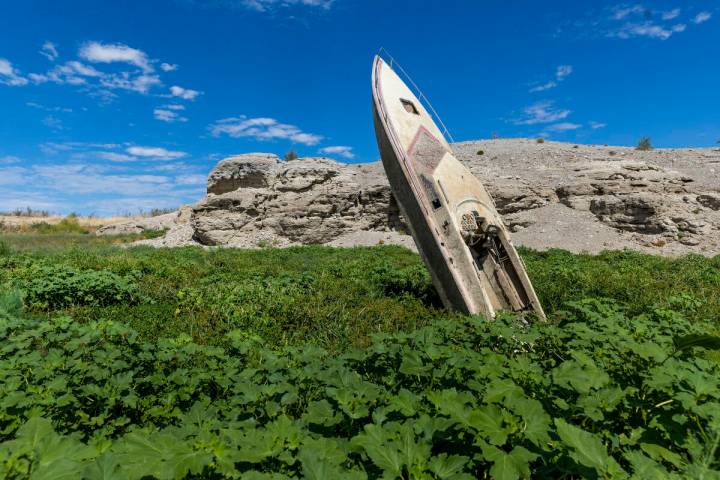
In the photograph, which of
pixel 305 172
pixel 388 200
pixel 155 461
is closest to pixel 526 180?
pixel 388 200

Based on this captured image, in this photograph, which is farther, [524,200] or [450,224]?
[524,200]

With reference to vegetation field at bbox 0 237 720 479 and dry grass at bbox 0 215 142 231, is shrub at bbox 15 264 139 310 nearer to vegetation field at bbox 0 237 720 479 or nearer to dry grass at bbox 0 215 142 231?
vegetation field at bbox 0 237 720 479

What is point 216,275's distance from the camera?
9.88m

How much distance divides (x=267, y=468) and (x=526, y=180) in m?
23.3

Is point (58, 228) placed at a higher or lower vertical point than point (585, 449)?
higher

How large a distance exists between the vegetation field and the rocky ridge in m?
13.2

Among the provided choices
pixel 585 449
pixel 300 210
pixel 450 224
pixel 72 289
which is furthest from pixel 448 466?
Answer: pixel 300 210

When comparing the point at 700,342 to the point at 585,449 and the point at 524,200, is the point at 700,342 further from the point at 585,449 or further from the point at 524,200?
the point at 524,200

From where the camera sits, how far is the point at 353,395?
2516 millimetres

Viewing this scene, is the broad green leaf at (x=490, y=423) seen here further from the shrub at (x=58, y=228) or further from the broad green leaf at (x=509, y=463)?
the shrub at (x=58, y=228)

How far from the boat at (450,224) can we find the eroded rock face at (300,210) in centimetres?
1400

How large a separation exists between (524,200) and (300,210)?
41.9 feet

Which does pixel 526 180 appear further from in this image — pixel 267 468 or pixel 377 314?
pixel 267 468

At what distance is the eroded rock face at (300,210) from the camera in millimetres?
23516
